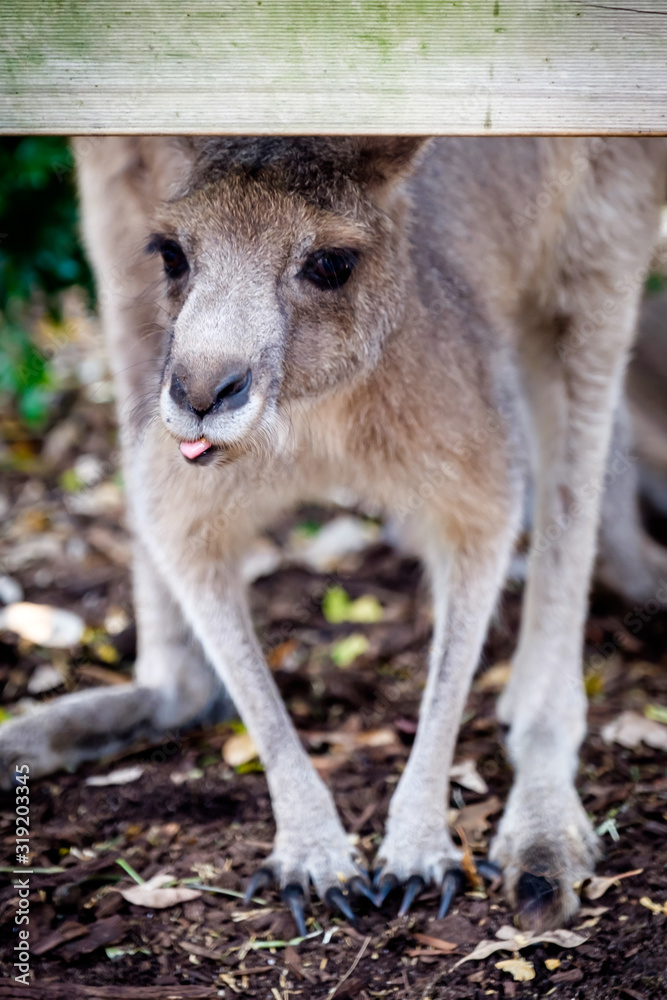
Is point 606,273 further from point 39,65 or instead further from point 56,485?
point 56,485

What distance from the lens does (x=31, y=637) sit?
3.78 m

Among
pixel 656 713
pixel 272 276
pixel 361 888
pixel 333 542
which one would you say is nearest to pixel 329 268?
pixel 272 276

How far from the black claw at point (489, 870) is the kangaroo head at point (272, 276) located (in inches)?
46.0

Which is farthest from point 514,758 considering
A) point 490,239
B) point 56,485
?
point 56,485

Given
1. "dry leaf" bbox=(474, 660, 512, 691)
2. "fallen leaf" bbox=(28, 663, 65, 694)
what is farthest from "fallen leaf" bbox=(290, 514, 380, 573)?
"fallen leaf" bbox=(28, 663, 65, 694)

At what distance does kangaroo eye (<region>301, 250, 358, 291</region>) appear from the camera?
8.02 feet

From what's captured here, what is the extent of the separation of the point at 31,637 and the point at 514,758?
65.3 inches

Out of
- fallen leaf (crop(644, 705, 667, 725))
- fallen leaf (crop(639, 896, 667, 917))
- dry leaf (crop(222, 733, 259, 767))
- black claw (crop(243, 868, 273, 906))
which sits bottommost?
black claw (crop(243, 868, 273, 906))

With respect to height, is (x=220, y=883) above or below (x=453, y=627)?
below

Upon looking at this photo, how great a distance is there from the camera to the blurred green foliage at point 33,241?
404 centimetres

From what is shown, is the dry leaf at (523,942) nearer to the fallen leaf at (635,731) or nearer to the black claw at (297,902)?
the black claw at (297,902)

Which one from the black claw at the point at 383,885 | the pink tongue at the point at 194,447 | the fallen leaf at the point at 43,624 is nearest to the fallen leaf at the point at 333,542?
the fallen leaf at the point at 43,624

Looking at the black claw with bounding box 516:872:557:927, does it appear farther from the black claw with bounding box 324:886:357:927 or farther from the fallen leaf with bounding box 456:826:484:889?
the black claw with bounding box 324:886:357:927

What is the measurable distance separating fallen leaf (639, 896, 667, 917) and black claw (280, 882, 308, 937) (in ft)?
2.43
